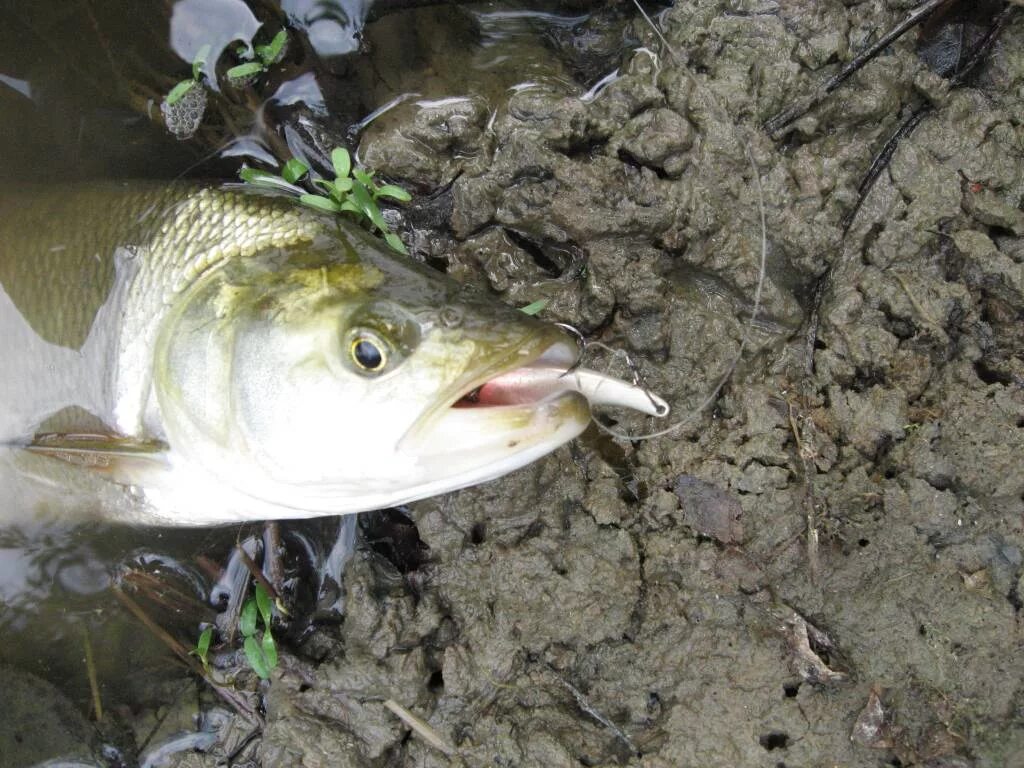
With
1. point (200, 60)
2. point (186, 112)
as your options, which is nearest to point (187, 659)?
point (186, 112)

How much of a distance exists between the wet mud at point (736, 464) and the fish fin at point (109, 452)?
939mm

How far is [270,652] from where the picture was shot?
9.86ft

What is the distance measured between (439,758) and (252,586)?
1.16m

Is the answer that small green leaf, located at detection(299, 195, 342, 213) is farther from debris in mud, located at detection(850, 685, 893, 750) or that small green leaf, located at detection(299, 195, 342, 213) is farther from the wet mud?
debris in mud, located at detection(850, 685, 893, 750)

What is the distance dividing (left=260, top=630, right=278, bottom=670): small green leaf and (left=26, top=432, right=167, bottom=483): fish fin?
2.86 ft

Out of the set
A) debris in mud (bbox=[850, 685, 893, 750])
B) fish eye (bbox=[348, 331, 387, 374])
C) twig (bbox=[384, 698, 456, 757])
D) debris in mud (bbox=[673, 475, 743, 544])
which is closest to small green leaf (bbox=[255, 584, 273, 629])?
twig (bbox=[384, 698, 456, 757])

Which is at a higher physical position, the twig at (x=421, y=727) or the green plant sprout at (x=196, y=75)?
the green plant sprout at (x=196, y=75)

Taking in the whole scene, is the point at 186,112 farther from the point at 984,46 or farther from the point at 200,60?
the point at 984,46

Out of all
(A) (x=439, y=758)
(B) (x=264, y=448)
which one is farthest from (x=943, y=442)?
(B) (x=264, y=448)

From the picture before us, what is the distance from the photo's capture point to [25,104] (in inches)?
136

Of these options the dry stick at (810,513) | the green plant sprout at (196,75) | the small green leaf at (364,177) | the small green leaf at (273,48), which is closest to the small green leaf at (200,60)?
the green plant sprout at (196,75)

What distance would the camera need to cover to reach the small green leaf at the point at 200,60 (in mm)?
3385

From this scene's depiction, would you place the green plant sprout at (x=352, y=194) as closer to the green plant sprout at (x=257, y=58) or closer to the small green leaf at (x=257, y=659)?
the green plant sprout at (x=257, y=58)

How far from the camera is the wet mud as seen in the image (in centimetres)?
259
